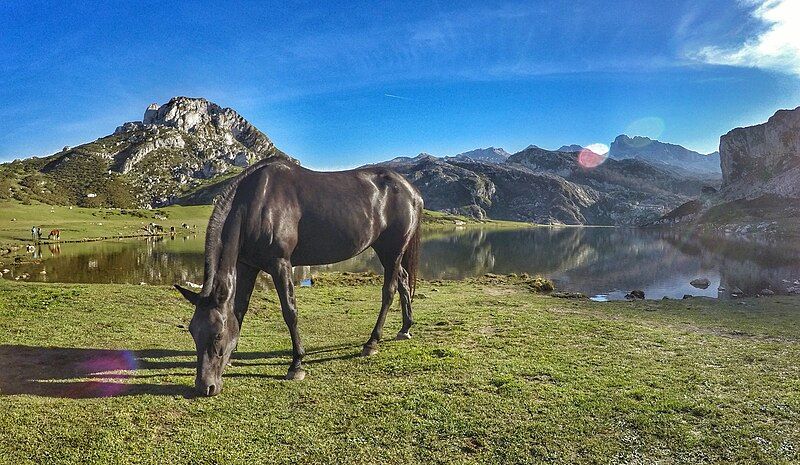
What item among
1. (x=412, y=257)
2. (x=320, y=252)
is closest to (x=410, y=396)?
(x=320, y=252)

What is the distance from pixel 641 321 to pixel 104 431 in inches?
783

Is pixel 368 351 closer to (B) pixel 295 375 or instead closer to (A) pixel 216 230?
(B) pixel 295 375

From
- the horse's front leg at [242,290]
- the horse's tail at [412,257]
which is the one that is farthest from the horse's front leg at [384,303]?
the horse's front leg at [242,290]

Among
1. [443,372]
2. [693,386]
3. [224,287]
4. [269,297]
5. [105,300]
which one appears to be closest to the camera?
[224,287]

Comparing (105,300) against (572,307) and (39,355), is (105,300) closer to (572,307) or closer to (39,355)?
(39,355)

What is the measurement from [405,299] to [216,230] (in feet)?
22.5

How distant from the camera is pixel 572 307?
23.4 m

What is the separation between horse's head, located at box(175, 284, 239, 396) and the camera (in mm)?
8375

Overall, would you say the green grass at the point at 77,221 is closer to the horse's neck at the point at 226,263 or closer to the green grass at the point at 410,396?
the green grass at the point at 410,396

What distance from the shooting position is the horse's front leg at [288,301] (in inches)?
391

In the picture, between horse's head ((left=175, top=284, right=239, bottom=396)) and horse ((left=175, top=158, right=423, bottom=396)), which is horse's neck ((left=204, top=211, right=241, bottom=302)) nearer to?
horse ((left=175, top=158, right=423, bottom=396))

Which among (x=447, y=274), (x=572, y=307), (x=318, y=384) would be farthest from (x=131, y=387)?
(x=447, y=274)

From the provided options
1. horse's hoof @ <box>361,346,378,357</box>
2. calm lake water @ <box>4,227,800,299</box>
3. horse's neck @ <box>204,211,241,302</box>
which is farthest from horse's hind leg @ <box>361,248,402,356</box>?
calm lake water @ <box>4,227,800,299</box>

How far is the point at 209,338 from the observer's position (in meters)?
8.37
